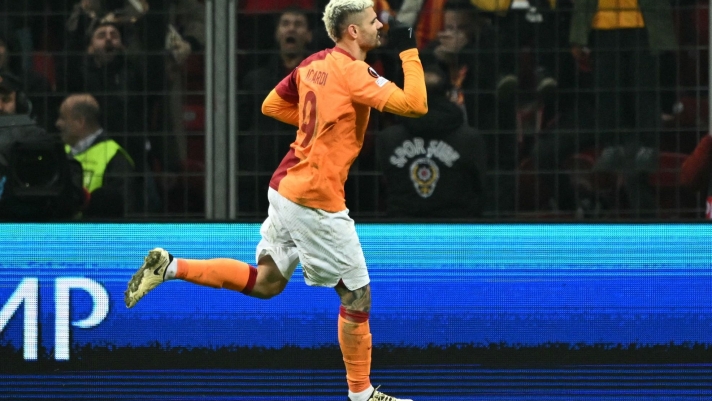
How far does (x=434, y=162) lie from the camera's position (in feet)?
27.3

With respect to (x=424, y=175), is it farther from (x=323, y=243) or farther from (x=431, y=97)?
(x=323, y=243)

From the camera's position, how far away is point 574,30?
8.20 metres

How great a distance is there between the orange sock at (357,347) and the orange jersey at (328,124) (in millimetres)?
536

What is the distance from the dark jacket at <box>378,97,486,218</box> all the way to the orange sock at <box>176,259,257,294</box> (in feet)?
3.20

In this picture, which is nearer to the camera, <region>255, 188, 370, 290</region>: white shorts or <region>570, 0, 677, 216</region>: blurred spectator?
<region>255, 188, 370, 290</region>: white shorts

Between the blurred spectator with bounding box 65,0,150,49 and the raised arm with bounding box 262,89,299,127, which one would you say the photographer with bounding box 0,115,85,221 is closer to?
the blurred spectator with bounding box 65,0,150,49

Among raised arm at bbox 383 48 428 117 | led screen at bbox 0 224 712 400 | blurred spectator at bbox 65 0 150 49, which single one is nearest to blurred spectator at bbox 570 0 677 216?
led screen at bbox 0 224 712 400

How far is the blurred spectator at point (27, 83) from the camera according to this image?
8328 millimetres

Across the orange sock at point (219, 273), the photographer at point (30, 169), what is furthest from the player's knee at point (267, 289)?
the photographer at point (30, 169)

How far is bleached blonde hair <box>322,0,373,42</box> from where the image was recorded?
7.42 m

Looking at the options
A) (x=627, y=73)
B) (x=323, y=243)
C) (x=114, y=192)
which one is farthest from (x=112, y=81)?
(x=627, y=73)

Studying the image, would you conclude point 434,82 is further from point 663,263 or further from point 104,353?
point 104,353

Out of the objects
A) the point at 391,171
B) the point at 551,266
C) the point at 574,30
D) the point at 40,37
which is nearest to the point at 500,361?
the point at 551,266

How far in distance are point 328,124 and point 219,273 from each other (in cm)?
96
